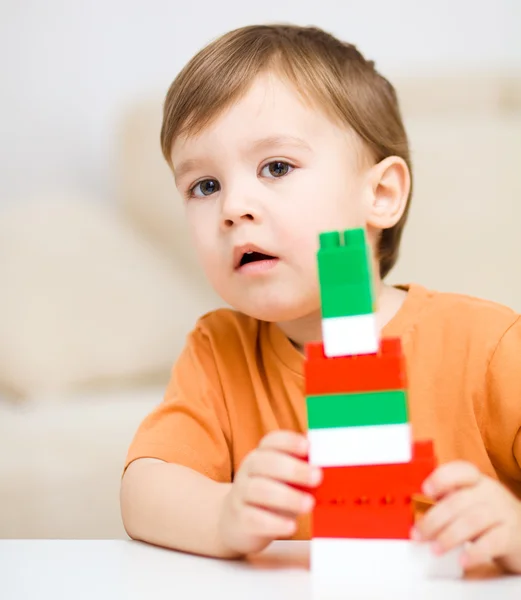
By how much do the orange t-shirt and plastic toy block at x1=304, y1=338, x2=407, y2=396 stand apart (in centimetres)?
31

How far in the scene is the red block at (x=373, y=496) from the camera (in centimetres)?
52

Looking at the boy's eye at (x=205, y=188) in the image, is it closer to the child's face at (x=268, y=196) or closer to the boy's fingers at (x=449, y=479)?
the child's face at (x=268, y=196)

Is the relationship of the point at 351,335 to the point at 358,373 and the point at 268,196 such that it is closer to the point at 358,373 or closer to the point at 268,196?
the point at 358,373

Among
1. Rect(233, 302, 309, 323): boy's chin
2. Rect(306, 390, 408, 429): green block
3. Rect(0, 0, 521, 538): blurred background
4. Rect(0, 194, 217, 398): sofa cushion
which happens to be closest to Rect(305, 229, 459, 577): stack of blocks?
Rect(306, 390, 408, 429): green block

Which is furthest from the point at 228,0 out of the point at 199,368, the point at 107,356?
the point at 199,368

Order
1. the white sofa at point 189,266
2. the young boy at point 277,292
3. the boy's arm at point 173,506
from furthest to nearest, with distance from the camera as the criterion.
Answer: the white sofa at point 189,266
the young boy at point 277,292
the boy's arm at point 173,506

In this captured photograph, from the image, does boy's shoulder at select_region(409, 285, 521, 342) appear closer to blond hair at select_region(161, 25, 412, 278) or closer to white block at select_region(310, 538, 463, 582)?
blond hair at select_region(161, 25, 412, 278)

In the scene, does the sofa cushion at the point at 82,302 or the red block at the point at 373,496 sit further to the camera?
the sofa cushion at the point at 82,302

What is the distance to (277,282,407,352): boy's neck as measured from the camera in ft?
3.03

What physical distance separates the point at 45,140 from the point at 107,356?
44cm

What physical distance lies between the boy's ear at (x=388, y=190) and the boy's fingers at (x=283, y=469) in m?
0.39

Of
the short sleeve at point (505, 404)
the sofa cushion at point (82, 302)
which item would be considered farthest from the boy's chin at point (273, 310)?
the sofa cushion at point (82, 302)

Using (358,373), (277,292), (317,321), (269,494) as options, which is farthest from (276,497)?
(317,321)

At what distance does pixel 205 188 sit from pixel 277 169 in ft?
0.30
